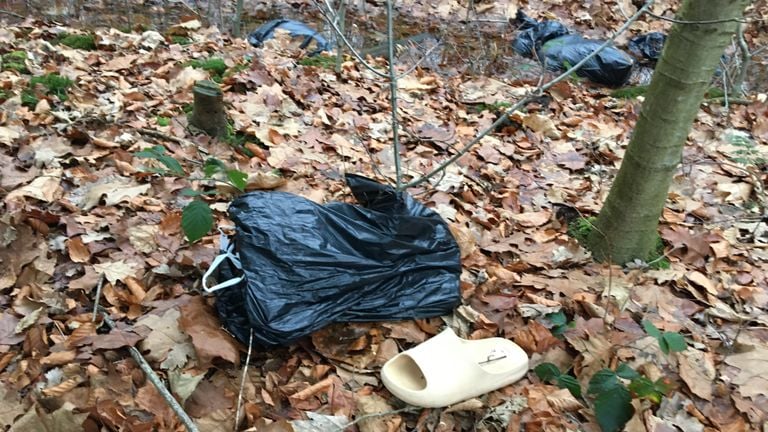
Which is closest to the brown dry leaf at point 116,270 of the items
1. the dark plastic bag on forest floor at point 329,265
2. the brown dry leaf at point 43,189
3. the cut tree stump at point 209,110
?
the dark plastic bag on forest floor at point 329,265

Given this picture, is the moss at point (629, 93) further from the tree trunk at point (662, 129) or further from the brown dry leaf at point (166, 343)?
the brown dry leaf at point (166, 343)

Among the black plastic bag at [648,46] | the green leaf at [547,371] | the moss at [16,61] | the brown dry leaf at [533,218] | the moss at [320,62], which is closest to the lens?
the green leaf at [547,371]

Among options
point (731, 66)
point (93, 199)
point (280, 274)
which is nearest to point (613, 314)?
point (280, 274)

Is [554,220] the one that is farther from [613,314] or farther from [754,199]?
[754,199]

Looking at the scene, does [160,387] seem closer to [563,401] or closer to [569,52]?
[563,401]

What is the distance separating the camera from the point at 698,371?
202 centimetres

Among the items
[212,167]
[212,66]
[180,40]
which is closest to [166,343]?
[212,167]

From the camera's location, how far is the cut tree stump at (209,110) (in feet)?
10.6

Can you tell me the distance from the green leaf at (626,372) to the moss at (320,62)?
3.70 meters

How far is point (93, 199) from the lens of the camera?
2.59m

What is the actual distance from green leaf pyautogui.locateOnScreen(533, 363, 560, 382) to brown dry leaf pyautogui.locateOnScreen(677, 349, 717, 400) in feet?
1.45

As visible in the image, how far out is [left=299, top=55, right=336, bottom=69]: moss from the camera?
16.1 ft

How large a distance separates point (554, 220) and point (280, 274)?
5.23 feet

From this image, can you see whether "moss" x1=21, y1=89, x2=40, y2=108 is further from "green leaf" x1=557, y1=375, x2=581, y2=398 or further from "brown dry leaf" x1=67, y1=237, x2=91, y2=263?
"green leaf" x1=557, y1=375, x2=581, y2=398
